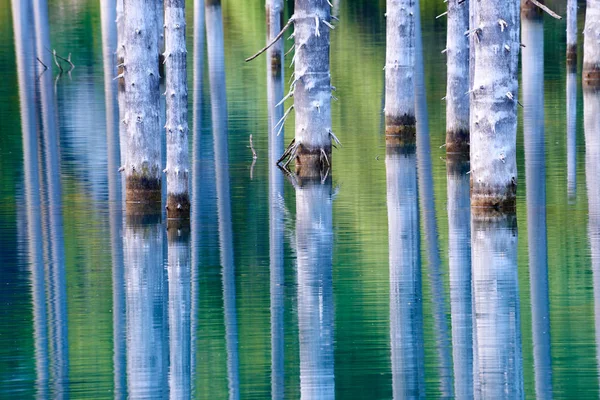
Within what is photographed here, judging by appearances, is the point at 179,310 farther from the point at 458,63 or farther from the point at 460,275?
the point at 458,63

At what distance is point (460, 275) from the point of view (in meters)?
14.4

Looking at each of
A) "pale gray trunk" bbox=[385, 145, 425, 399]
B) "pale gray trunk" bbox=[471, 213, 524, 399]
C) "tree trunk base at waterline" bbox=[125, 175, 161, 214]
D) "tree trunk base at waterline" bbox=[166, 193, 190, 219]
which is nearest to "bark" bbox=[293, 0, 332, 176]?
"pale gray trunk" bbox=[385, 145, 425, 399]

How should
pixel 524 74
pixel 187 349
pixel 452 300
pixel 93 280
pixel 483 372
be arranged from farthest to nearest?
pixel 524 74, pixel 93 280, pixel 452 300, pixel 187 349, pixel 483 372

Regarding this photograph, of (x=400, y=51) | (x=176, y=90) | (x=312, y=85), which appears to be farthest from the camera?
(x=400, y=51)

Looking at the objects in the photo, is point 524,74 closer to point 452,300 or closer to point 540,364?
point 452,300

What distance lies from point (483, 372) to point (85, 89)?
27164mm

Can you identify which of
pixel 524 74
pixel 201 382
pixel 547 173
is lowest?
pixel 201 382

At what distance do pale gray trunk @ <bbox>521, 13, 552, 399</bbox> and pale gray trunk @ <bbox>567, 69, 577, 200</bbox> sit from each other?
39 cm

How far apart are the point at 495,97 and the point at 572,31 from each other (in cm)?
1894

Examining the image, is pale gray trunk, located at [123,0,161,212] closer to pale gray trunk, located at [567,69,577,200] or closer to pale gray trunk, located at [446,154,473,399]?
pale gray trunk, located at [446,154,473,399]

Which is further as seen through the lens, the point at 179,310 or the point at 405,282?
the point at 405,282

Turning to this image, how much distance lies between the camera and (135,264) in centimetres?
1558

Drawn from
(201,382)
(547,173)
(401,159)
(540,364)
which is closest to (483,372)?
(540,364)

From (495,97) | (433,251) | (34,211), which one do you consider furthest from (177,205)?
(495,97)
